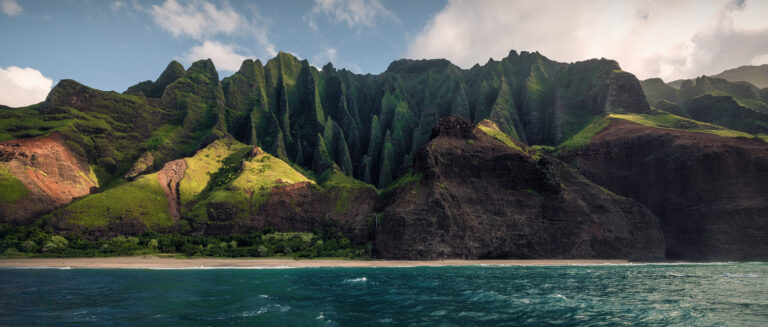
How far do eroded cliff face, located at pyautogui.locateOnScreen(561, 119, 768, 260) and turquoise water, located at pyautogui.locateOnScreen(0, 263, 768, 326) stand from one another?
1892 inches

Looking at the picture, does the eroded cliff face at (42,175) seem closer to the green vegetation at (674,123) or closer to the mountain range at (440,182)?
the mountain range at (440,182)

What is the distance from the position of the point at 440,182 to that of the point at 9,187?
10162cm

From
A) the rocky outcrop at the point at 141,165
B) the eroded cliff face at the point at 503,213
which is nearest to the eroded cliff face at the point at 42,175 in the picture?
the rocky outcrop at the point at 141,165

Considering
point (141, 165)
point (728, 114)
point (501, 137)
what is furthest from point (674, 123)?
point (141, 165)

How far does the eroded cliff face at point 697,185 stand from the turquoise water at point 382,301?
48052 millimetres

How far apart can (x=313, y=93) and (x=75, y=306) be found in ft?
531

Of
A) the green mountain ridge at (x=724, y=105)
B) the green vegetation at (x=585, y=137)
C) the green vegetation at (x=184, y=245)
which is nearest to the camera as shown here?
the green vegetation at (x=184, y=245)

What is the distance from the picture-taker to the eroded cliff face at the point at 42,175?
8231 centimetres

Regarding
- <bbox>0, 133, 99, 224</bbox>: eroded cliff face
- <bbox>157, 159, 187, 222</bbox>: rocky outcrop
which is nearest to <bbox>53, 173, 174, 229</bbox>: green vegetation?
<bbox>157, 159, 187, 222</bbox>: rocky outcrop

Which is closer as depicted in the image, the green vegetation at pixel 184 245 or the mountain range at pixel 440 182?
the green vegetation at pixel 184 245

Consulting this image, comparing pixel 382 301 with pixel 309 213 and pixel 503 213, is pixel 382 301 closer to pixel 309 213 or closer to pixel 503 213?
pixel 503 213

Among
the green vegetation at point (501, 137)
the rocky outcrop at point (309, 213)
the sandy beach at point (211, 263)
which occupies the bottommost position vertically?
the sandy beach at point (211, 263)

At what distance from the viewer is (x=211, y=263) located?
6831 centimetres

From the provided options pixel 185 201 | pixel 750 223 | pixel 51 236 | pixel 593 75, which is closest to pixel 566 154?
pixel 750 223
